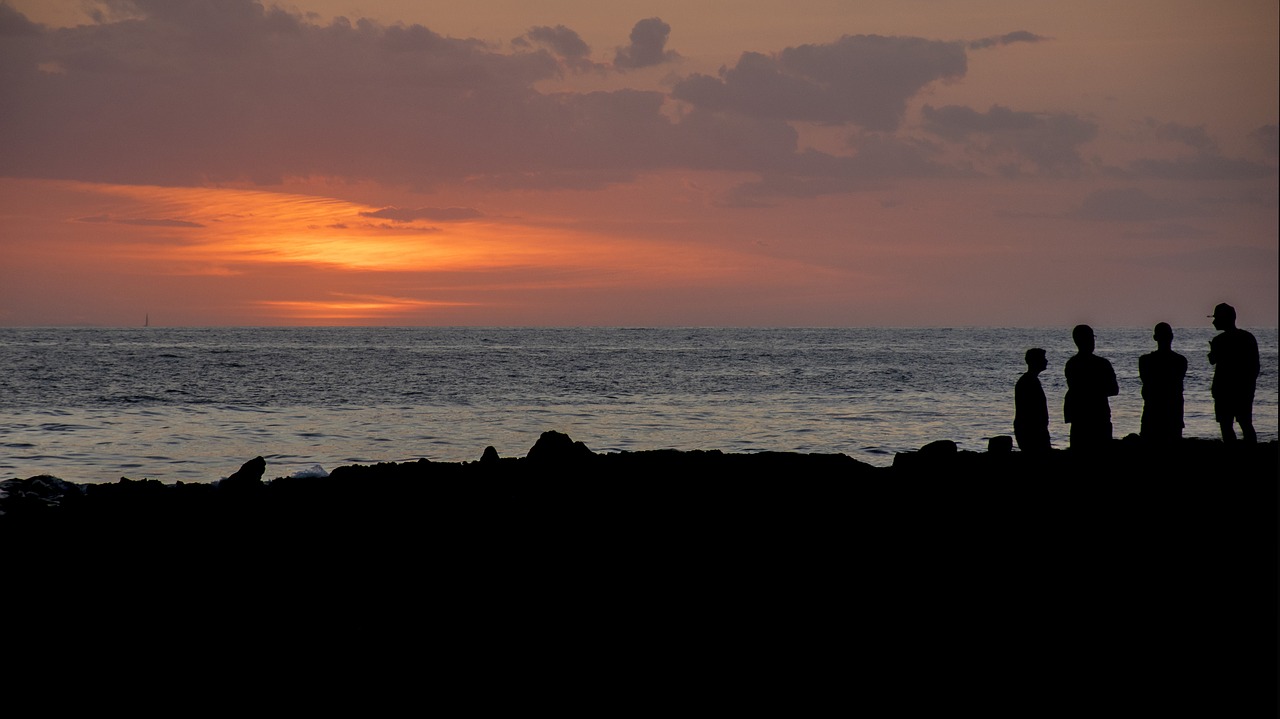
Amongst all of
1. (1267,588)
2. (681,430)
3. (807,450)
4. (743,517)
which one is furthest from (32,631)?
(681,430)

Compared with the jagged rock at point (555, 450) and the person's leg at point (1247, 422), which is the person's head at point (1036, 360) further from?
the jagged rock at point (555, 450)

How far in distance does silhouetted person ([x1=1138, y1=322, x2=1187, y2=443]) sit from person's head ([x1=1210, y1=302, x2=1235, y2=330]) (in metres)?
0.65

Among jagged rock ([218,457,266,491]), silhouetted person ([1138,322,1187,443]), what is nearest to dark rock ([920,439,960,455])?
silhouetted person ([1138,322,1187,443])

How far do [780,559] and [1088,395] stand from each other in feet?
14.9

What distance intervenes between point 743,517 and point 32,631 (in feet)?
23.5

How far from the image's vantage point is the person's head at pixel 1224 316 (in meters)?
12.7

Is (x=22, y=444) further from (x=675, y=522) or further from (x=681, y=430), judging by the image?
(x=675, y=522)

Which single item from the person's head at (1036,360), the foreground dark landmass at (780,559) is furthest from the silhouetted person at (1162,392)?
the person's head at (1036,360)

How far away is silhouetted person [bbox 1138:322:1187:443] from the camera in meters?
12.5

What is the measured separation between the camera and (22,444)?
24328 mm

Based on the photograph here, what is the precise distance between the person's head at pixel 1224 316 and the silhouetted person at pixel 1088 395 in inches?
91.8

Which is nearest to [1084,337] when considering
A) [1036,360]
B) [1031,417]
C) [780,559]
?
[1036,360]

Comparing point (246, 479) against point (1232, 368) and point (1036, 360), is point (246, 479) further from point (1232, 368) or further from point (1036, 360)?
point (1232, 368)

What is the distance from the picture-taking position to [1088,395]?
37.9ft
